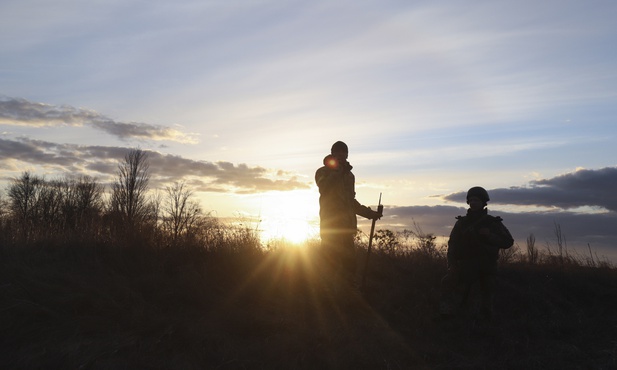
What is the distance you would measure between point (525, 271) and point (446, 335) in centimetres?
399

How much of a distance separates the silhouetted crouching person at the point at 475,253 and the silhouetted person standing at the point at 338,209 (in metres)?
1.62

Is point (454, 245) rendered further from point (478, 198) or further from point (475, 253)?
point (478, 198)

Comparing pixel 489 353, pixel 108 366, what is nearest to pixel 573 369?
pixel 489 353

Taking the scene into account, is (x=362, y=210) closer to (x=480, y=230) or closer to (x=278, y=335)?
(x=480, y=230)

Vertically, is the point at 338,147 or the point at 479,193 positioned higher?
the point at 338,147

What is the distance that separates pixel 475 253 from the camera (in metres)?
8.05

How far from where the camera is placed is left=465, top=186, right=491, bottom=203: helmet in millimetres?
8094

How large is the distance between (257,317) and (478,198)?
4.00 metres

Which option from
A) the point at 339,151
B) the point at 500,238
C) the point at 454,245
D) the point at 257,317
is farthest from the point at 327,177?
the point at 500,238

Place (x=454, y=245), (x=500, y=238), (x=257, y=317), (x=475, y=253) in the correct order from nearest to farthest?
(x=257, y=317)
(x=500, y=238)
(x=475, y=253)
(x=454, y=245)

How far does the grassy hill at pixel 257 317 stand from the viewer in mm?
5711

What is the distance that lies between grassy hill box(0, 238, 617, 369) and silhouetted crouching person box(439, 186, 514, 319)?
15.3 inches

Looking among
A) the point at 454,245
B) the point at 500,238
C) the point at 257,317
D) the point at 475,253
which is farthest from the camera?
the point at 454,245

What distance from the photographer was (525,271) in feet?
33.6
